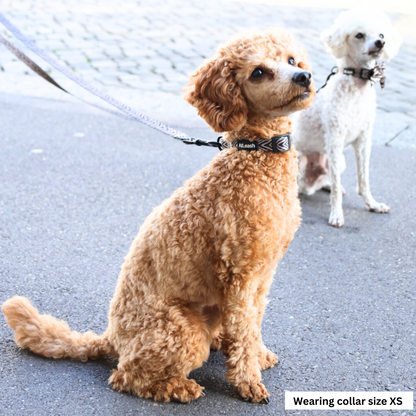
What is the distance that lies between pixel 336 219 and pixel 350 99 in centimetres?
89

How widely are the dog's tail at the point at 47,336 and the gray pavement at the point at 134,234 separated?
0.08m

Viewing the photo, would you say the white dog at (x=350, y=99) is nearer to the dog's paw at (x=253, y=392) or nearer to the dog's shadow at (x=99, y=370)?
the dog's shadow at (x=99, y=370)

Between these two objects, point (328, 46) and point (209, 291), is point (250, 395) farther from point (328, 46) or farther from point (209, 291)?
point (328, 46)

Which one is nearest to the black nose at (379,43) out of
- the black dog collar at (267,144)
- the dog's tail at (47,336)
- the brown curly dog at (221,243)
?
the brown curly dog at (221,243)

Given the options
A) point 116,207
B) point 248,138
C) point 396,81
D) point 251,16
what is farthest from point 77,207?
point 251,16

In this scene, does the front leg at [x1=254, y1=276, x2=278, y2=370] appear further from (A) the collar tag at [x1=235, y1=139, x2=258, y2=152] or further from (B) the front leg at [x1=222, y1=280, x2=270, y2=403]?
(A) the collar tag at [x1=235, y1=139, x2=258, y2=152]

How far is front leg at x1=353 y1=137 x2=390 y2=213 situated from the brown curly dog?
2.17 m

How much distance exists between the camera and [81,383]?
2.56 m

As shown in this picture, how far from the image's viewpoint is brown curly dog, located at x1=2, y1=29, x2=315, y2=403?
226 cm

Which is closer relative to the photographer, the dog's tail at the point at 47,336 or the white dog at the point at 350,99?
the dog's tail at the point at 47,336

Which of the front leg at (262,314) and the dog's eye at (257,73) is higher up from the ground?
the dog's eye at (257,73)

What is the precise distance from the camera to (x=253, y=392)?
2.47m

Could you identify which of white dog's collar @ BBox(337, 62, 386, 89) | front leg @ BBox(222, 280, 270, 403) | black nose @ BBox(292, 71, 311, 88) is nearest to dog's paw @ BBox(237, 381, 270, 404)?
front leg @ BBox(222, 280, 270, 403)

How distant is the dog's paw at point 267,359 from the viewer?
8.84 feet
